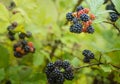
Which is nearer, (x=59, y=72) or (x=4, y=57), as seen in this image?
(x=59, y=72)

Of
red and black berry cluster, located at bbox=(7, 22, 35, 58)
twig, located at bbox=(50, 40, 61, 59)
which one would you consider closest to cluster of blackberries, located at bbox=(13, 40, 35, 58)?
red and black berry cluster, located at bbox=(7, 22, 35, 58)

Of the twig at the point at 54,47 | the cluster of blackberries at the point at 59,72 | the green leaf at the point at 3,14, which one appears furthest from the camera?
the twig at the point at 54,47

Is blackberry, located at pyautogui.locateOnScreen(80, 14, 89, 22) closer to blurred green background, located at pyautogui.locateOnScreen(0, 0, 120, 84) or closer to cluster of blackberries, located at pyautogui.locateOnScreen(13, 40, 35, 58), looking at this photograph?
blurred green background, located at pyautogui.locateOnScreen(0, 0, 120, 84)

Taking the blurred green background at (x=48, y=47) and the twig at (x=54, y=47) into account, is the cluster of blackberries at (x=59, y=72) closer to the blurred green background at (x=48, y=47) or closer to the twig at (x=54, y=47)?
the blurred green background at (x=48, y=47)

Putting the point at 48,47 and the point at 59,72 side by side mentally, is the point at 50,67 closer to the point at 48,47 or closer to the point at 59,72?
the point at 59,72

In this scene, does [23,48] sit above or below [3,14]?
below

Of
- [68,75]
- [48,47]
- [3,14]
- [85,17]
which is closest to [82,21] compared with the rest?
[85,17]

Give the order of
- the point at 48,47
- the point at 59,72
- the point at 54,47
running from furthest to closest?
the point at 48,47 → the point at 54,47 → the point at 59,72

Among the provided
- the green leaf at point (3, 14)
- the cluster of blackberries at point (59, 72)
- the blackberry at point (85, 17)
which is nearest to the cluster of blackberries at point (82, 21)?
the blackberry at point (85, 17)
